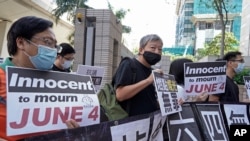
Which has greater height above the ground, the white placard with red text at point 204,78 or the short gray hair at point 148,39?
the short gray hair at point 148,39

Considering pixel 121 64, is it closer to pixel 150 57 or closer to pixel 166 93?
pixel 150 57

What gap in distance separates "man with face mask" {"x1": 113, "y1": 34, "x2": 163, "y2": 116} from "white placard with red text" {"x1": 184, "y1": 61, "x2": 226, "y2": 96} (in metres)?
0.75

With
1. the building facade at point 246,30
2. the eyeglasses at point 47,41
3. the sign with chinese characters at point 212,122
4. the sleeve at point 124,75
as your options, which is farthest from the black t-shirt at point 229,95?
the building facade at point 246,30

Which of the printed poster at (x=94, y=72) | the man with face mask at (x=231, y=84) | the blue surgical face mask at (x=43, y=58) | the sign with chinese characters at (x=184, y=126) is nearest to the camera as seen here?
the blue surgical face mask at (x=43, y=58)

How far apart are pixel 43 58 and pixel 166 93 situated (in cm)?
140

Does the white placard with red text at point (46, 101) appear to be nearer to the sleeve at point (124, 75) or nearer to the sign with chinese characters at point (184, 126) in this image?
the sleeve at point (124, 75)

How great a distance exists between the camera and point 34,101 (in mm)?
1921

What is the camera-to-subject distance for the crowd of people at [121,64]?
2.07 metres

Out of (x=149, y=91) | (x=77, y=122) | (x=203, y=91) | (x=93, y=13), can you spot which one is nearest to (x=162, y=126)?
(x=149, y=91)

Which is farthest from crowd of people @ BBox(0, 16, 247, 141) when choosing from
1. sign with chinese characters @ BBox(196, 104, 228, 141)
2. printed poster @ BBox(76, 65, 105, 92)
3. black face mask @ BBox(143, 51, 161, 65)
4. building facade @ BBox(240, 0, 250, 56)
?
building facade @ BBox(240, 0, 250, 56)

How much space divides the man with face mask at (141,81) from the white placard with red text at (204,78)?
75 centimetres

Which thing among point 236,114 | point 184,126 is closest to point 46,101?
point 184,126

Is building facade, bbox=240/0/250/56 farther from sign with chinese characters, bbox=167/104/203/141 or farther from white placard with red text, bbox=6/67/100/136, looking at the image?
white placard with red text, bbox=6/67/100/136

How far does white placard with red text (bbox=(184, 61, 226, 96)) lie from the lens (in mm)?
3859
